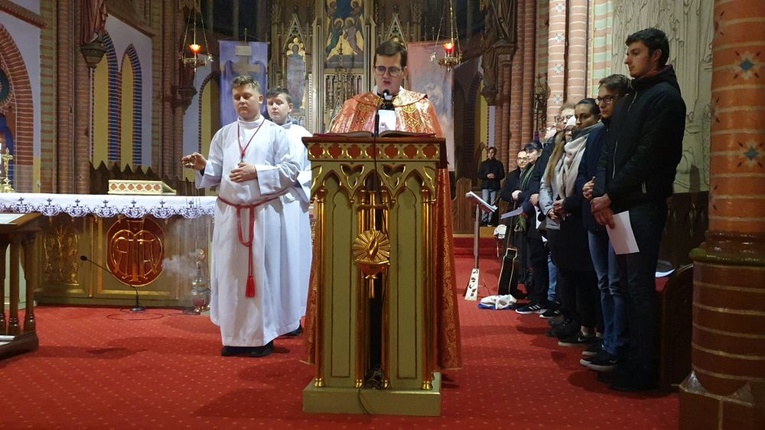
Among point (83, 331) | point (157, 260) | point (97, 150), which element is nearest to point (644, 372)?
point (83, 331)

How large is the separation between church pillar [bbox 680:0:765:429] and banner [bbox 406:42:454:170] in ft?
48.1

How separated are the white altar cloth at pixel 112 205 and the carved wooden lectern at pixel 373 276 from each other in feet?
11.2

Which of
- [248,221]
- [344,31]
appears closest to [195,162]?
[248,221]

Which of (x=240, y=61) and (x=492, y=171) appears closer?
(x=492, y=171)

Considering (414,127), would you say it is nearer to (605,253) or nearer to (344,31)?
(605,253)

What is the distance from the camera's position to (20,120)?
41.8 feet

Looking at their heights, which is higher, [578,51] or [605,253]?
[578,51]

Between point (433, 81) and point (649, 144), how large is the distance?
48.5 feet

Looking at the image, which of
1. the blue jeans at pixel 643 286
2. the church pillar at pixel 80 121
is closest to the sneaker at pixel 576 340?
the blue jeans at pixel 643 286

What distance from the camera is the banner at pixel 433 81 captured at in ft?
57.8

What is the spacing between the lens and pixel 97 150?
1588 cm

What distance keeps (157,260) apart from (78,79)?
8973 mm

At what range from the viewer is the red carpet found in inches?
120

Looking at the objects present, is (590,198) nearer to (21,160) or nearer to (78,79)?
(21,160)
